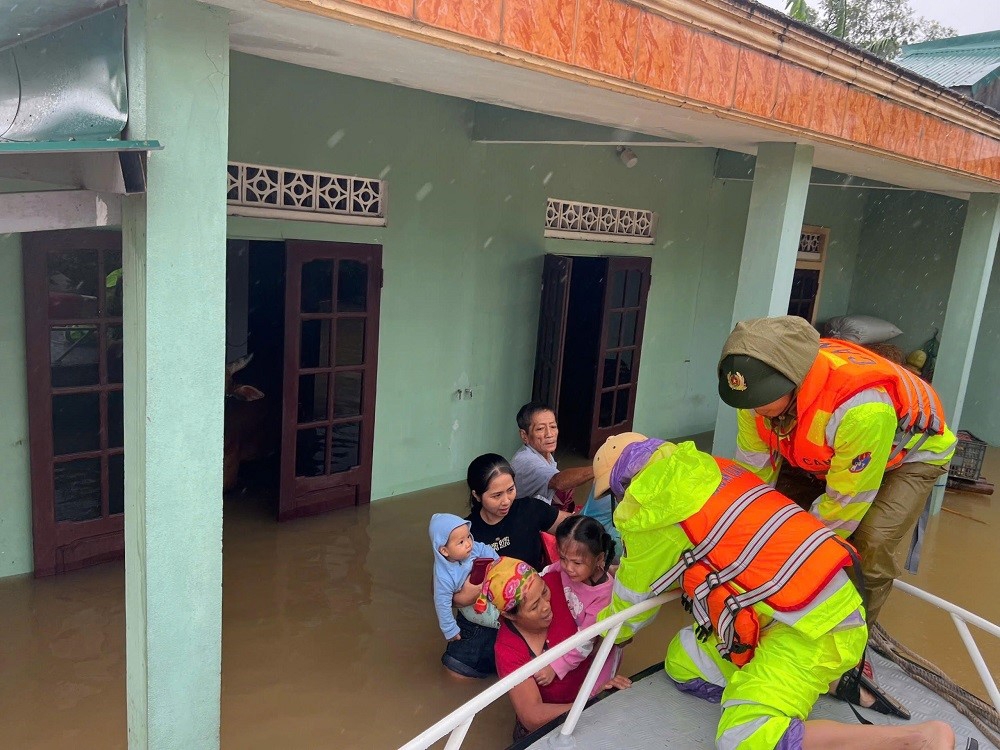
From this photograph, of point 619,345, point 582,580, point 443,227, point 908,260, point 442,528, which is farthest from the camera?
point 908,260

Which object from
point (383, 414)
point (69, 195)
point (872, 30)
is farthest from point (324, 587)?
point (872, 30)

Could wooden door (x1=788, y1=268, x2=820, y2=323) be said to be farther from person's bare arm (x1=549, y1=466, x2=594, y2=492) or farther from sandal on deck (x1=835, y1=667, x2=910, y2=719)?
sandal on deck (x1=835, y1=667, x2=910, y2=719)

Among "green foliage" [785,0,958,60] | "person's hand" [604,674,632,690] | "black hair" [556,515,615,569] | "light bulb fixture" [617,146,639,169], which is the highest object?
"green foliage" [785,0,958,60]

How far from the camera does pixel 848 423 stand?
249 cm

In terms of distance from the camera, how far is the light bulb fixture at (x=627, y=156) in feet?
22.1

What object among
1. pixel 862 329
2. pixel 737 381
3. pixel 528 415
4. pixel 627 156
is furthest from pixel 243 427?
pixel 862 329

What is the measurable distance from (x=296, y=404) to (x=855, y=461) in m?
3.68

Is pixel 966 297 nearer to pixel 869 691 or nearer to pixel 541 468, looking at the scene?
pixel 541 468

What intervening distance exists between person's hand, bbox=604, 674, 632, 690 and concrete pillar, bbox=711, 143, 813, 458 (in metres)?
1.78

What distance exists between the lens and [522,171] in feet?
20.0

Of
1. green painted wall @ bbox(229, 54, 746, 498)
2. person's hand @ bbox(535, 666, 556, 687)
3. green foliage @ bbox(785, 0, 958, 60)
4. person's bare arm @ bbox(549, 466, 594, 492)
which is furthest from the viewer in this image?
green foliage @ bbox(785, 0, 958, 60)

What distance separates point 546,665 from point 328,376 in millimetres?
3232

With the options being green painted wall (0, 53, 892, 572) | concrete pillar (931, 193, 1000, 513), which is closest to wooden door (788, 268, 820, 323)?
green painted wall (0, 53, 892, 572)

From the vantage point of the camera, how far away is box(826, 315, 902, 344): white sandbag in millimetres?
9930
